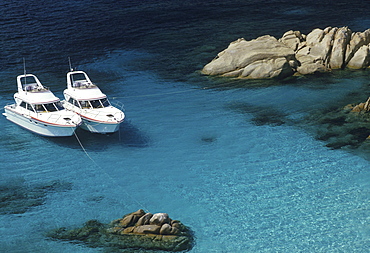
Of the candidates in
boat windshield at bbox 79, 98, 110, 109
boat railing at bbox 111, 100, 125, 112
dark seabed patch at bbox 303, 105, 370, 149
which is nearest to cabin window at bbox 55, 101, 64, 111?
boat windshield at bbox 79, 98, 110, 109

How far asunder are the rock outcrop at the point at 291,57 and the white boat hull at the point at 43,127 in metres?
21.5

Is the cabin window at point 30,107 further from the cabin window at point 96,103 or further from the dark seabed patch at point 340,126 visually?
the dark seabed patch at point 340,126

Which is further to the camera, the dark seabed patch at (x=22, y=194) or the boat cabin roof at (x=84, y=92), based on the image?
the boat cabin roof at (x=84, y=92)

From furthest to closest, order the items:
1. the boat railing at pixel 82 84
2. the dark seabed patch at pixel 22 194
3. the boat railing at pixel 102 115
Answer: the boat railing at pixel 82 84 → the boat railing at pixel 102 115 → the dark seabed patch at pixel 22 194

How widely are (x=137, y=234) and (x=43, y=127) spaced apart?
17261 mm

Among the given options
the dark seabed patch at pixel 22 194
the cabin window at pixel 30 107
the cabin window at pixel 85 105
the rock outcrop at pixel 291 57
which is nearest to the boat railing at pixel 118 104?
the cabin window at pixel 85 105

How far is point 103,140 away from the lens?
45.0m

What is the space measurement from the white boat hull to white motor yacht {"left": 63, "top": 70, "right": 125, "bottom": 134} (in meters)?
1.82

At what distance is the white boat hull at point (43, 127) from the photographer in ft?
145

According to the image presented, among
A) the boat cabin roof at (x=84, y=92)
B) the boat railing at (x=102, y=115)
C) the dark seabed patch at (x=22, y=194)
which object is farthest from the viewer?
the boat cabin roof at (x=84, y=92)

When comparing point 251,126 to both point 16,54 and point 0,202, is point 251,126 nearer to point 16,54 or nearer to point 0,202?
point 0,202

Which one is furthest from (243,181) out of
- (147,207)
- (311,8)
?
(311,8)

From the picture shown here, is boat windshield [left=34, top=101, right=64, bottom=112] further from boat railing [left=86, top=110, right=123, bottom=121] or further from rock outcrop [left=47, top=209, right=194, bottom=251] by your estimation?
rock outcrop [left=47, top=209, right=194, bottom=251]

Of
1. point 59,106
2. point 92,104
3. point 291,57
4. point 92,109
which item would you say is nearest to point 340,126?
point 291,57
